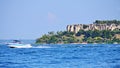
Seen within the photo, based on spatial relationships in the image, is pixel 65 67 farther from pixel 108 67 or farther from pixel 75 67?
pixel 108 67

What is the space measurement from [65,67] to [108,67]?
6837mm

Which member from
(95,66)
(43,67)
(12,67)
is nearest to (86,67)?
(95,66)

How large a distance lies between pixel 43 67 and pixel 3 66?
724 centimetres

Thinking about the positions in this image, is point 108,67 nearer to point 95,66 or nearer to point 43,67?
point 95,66

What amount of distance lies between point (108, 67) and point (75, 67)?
5281 mm

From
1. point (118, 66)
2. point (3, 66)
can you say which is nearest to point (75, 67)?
point (118, 66)

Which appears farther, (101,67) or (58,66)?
(58,66)

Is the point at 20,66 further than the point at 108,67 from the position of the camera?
Yes

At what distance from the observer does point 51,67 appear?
7556 cm

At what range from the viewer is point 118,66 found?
7356 cm

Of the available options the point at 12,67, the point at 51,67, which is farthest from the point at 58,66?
the point at 12,67

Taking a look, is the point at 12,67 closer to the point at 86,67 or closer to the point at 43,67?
the point at 43,67

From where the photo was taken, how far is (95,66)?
247ft

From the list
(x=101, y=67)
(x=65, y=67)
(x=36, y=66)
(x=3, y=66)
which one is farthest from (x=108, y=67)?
(x=3, y=66)
